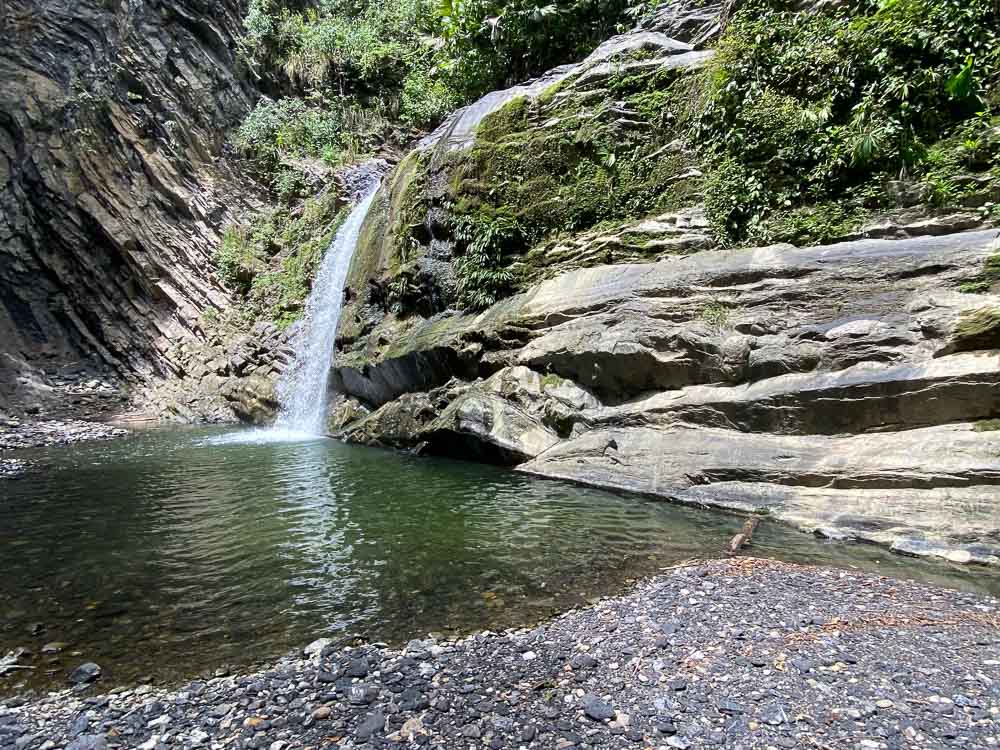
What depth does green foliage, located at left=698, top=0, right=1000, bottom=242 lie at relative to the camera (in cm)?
862

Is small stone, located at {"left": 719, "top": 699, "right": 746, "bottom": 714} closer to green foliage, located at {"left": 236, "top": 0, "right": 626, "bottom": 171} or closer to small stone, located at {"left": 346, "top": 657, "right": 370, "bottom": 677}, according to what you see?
small stone, located at {"left": 346, "top": 657, "right": 370, "bottom": 677}

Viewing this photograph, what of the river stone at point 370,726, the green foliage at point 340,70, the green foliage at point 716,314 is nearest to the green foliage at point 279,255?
the green foliage at point 340,70

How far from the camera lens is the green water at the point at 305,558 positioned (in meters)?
4.67

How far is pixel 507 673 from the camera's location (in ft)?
12.5

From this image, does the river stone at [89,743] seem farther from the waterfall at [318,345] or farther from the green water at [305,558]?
the waterfall at [318,345]

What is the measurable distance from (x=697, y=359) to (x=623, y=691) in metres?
6.47

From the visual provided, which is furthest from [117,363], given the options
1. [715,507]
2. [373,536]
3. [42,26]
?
[715,507]

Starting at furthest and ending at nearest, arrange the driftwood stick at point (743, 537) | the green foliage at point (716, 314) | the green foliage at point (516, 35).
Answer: the green foliage at point (516, 35)
the green foliage at point (716, 314)
the driftwood stick at point (743, 537)

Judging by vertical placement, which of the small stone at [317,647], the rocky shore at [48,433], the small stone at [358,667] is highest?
the rocky shore at [48,433]

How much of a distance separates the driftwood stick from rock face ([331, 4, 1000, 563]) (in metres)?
0.60

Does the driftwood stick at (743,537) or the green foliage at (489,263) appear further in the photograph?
the green foliage at (489,263)

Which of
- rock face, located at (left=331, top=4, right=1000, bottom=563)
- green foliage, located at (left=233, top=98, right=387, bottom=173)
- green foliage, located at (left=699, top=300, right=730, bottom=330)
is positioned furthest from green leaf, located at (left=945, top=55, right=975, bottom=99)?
green foliage, located at (left=233, top=98, right=387, bottom=173)

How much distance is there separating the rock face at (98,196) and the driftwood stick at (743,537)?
2260 centimetres

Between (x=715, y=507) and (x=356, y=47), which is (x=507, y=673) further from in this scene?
(x=356, y=47)
